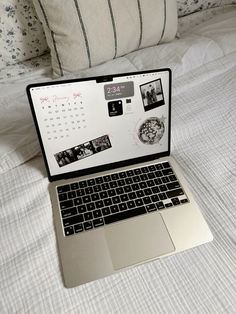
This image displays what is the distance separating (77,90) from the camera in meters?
0.59

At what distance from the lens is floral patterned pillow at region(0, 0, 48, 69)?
2.95ft

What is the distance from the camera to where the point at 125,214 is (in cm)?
62

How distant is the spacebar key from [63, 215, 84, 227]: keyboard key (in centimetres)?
5

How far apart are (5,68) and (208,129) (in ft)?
2.34

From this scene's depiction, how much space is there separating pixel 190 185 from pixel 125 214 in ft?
0.59

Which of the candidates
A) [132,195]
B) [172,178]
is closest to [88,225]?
[132,195]

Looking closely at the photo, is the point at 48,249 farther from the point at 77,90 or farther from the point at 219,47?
the point at 219,47

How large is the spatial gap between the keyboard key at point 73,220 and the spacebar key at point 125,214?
0.17ft

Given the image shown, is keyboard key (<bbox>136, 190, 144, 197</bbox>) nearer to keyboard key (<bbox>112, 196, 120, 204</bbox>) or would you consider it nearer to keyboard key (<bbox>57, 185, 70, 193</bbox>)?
keyboard key (<bbox>112, 196, 120, 204</bbox>)

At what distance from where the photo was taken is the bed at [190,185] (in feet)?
1.68

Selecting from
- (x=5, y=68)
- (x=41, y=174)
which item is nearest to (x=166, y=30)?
(x=5, y=68)

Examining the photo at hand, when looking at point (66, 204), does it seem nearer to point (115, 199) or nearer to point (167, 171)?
point (115, 199)

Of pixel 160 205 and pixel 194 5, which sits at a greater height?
pixel 194 5

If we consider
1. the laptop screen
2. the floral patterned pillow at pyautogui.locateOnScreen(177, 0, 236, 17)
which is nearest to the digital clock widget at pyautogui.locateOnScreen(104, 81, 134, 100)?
the laptop screen
